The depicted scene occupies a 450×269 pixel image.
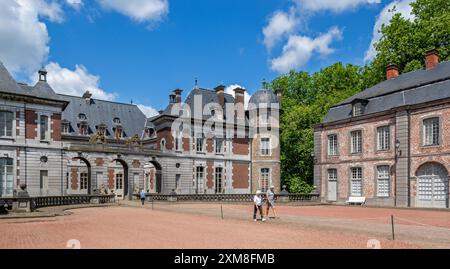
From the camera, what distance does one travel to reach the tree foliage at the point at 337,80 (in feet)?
107

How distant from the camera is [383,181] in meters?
27.1

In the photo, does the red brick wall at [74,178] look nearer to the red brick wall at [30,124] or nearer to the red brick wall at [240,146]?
the red brick wall at [30,124]

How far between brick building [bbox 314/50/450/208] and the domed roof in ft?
28.6

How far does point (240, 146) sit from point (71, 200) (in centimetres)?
1928

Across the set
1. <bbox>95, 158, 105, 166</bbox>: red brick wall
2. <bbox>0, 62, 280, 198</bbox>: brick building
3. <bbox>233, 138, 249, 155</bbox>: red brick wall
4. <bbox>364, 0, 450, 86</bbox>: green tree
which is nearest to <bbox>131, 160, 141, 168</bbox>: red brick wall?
<bbox>0, 62, 280, 198</bbox>: brick building

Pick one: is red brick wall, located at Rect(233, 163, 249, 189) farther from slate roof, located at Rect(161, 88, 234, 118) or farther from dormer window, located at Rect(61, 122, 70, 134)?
dormer window, located at Rect(61, 122, 70, 134)

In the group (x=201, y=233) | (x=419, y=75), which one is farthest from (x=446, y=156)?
(x=201, y=233)

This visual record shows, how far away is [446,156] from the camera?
23.4 meters

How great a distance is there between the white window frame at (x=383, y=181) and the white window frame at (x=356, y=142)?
2.21 m

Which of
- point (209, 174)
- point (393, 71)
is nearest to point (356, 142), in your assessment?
point (393, 71)

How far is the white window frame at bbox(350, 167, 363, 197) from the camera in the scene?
28.8 metres

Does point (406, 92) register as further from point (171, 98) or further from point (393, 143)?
point (171, 98)

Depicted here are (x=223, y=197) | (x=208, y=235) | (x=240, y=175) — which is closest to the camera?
(x=208, y=235)

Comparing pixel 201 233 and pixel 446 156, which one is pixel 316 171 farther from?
pixel 201 233
